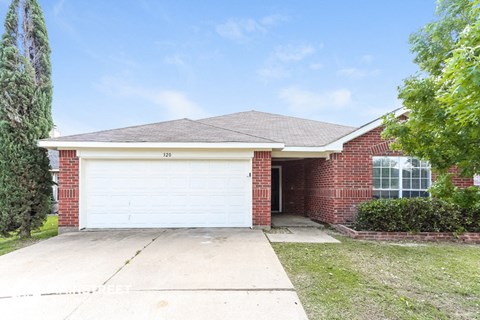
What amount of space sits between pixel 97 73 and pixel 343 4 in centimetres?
1381

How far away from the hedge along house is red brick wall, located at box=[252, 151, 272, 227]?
3 cm

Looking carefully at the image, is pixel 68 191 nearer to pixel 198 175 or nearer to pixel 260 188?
pixel 198 175

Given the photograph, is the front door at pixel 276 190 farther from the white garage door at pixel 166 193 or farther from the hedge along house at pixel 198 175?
the white garage door at pixel 166 193

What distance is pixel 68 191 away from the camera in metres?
7.45

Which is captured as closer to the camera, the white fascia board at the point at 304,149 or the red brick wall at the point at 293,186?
the white fascia board at the point at 304,149

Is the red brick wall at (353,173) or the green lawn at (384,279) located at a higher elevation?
the red brick wall at (353,173)

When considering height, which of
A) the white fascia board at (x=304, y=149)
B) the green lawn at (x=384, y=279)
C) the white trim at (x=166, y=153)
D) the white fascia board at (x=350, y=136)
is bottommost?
the green lawn at (x=384, y=279)

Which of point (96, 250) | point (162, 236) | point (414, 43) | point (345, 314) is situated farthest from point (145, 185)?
point (414, 43)

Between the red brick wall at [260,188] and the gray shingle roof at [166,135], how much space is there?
62 cm

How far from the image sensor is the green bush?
7.01 metres

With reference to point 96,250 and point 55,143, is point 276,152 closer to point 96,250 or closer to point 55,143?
point 96,250

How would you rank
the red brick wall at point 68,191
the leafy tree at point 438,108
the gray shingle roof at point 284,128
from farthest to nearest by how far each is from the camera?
the gray shingle roof at point 284,128, the red brick wall at point 68,191, the leafy tree at point 438,108

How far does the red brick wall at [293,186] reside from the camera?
1162 centimetres

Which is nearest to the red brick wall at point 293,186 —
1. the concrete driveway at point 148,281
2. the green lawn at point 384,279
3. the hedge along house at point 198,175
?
the hedge along house at point 198,175
